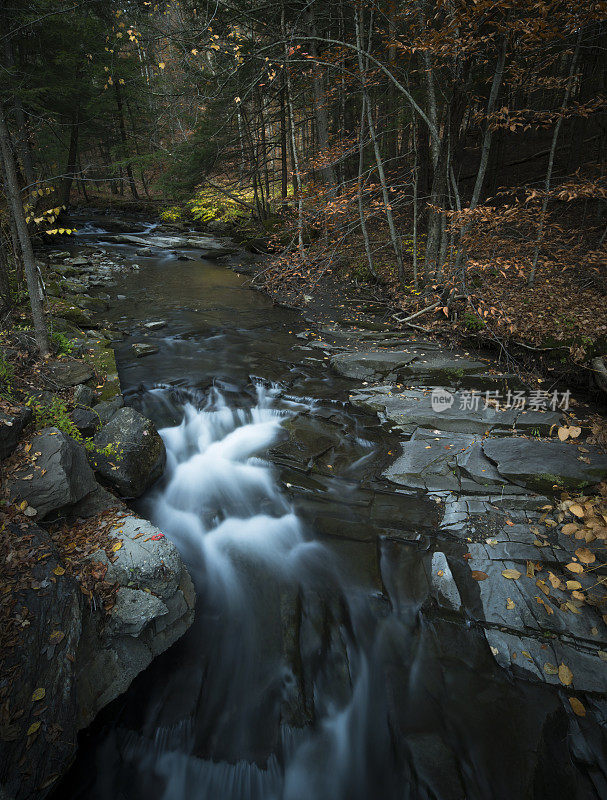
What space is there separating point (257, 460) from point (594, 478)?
441 centimetres

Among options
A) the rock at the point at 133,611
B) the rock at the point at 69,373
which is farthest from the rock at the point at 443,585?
the rock at the point at 69,373

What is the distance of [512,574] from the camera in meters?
3.88

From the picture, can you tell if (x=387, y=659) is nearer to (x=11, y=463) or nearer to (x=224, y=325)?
(x=11, y=463)

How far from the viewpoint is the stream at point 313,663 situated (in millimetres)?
3078

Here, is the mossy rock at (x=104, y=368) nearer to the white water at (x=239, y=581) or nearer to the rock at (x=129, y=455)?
the white water at (x=239, y=581)

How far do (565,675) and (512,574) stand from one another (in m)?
0.86

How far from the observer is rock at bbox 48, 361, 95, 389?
6.06 m

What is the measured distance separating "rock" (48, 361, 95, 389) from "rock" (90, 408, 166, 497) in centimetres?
124

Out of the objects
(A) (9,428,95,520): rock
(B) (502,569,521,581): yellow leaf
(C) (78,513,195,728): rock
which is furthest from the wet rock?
(A) (9,428,95,520): rock

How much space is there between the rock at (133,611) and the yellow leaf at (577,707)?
346cm

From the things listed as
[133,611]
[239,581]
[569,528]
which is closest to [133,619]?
[133,611]

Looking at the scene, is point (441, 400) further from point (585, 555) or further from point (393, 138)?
point (393, 138)

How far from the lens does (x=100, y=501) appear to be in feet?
14.7

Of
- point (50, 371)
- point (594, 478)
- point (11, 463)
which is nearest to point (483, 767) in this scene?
point (594, 478)
